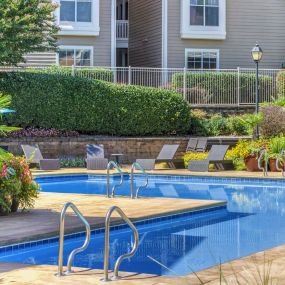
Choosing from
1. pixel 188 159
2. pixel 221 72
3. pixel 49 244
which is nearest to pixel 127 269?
pixel 49 244

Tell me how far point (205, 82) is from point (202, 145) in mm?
4350

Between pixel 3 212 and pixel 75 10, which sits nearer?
pixel 3 212

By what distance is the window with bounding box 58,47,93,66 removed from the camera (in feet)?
97.7

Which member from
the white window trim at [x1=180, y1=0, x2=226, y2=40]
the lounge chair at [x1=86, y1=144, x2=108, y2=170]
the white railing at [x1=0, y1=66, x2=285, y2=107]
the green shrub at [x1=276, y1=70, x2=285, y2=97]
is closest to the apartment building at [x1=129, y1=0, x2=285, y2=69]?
the white window trim at [x1=180, y1=0, x2=226, y2=40]

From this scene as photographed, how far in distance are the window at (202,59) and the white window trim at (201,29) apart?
0.65 meters

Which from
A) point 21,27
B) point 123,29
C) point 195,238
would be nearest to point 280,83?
point 123,29

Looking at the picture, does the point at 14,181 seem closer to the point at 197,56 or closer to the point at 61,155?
the point at 61,155

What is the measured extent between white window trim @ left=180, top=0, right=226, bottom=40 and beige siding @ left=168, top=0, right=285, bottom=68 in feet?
1.24

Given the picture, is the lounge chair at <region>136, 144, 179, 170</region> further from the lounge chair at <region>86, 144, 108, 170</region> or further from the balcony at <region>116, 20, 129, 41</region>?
the balcony at <region>116, 20, 129, 41</region>

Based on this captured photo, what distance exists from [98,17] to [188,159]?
883 centimetres

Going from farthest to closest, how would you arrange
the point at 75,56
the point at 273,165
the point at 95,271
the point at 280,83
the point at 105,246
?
the point at 75,56 → the point at 280,83 → the point at 273,165 → the point at 95,271 → the point at 105,246

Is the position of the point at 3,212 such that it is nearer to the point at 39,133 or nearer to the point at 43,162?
the point at 43,162

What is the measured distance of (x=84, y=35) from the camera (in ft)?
97.6

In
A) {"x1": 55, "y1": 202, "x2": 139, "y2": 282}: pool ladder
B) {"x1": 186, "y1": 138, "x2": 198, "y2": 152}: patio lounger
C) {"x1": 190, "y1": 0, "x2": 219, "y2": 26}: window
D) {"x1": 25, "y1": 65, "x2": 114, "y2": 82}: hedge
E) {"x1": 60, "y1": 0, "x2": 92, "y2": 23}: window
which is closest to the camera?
{"x1": 55, "y1": 202, "x2": 139, "y2": 282}: pool ladder
